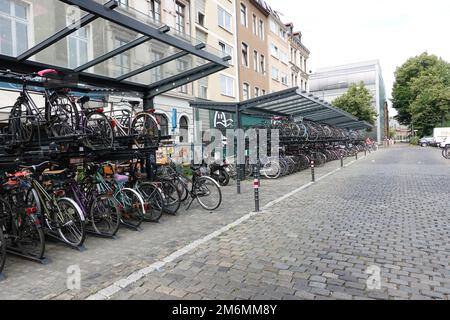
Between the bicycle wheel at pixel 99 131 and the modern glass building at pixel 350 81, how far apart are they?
57.5 m

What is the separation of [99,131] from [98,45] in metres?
1.77

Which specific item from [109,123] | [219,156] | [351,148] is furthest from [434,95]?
[109,123]

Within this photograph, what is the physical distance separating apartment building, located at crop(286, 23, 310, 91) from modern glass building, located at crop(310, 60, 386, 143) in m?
14.1

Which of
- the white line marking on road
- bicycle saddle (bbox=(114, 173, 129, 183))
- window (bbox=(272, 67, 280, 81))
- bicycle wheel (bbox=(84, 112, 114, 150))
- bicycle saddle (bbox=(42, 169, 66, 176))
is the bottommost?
the white line marking on road

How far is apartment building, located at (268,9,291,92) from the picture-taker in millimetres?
34722

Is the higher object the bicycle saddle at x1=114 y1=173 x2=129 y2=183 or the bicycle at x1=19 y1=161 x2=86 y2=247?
the bicycle saddle at x1=114 y1=173 x2=129 y2=183

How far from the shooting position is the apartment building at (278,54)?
34.7 m

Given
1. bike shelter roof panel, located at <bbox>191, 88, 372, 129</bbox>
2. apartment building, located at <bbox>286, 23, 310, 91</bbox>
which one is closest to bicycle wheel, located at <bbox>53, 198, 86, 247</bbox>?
bike shelter roof panel, located at <bbox>191, 88, 372, 129</bbox>

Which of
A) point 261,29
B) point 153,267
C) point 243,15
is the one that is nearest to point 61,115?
point 153,267

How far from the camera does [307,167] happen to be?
17391 millimetres

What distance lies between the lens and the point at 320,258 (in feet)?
15.2

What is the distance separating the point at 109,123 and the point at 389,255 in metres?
5.25

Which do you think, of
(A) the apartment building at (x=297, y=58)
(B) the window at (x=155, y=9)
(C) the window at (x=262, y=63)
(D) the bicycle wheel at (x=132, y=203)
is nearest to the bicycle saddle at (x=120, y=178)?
(D) the bicycle wheel at (x=132, y=203)

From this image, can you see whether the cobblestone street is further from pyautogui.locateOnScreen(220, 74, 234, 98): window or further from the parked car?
the parked car
